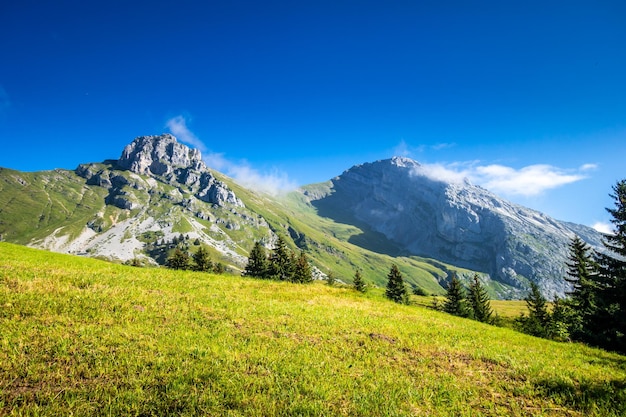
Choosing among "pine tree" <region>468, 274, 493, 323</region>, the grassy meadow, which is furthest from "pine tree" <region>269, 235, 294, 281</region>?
the grassy meadow

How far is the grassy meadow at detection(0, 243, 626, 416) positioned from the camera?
257 inches

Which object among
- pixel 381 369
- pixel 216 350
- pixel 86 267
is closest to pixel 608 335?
pixel 381 369

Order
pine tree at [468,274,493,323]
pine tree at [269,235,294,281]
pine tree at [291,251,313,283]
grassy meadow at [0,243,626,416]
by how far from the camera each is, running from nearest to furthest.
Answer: grassy meadow at [0,243,626,416] < pine tree at [468,274,493,323] < pine tree at [291,251,313,283] < pine tree at [269,235,294,281]

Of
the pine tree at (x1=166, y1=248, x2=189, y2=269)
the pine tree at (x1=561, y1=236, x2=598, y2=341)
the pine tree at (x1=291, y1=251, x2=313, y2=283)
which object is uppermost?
the pine tree at (x1=561, y1=236, x2=598, y2=341)

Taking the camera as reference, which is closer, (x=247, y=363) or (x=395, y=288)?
(x=247, y=363)

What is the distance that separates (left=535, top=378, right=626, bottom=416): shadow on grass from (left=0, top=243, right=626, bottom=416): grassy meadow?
38mm

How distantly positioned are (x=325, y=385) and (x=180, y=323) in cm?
642

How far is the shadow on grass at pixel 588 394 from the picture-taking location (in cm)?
799

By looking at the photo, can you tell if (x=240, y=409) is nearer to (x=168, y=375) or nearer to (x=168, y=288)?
(x=168, y=375)

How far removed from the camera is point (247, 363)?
854 centimetres

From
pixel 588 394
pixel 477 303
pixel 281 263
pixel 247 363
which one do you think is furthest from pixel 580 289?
pixel 281 263

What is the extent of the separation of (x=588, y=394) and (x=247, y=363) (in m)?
9.92

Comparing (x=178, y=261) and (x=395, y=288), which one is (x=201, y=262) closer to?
(x=178, y=261)

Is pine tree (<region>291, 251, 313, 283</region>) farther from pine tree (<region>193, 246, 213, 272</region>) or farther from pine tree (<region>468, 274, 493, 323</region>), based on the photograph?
pine tree (<region>468, 274, 493, 323</region>)
